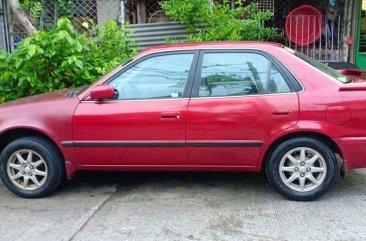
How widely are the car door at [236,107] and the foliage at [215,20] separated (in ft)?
8.87

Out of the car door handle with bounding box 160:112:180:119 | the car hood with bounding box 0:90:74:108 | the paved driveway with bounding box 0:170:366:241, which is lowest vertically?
the paved driveway with bounding box 0:170:366:241

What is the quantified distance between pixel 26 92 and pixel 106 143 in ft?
7.00

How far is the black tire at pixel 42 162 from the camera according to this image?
4.54m

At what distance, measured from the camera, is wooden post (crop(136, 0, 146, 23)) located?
8477 mm

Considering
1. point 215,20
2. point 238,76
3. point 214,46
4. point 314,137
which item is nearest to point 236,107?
point 238,76

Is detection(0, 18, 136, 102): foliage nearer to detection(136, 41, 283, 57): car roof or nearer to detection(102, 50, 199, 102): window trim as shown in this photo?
detection(102, 50, 199, 102): window trim

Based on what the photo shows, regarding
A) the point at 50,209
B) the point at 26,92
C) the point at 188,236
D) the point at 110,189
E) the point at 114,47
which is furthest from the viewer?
the point at 114,47

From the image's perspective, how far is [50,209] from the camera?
4.38 m

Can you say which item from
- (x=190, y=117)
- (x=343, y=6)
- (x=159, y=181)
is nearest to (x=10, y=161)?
(x=159, y=181)

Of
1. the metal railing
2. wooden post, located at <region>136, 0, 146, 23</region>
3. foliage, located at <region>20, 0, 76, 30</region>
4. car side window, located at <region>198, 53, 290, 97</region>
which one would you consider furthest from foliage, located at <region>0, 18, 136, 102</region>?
the metal railing

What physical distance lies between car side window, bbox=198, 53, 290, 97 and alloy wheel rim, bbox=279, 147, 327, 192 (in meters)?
0.64

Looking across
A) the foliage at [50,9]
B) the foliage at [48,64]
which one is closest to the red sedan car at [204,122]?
the foliage at [48,64]

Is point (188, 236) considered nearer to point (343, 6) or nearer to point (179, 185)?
point (179, 185)

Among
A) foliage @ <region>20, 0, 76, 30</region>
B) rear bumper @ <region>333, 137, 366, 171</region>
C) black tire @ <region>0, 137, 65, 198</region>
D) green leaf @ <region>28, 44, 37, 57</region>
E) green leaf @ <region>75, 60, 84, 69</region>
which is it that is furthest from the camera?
foliage @ <region>20, 0, 76, 30</region>
